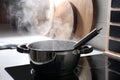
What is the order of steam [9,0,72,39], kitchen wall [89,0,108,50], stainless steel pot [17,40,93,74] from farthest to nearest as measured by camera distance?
steam [9,0,72,39] < kitchen wall [89,0,108,50] < stainless steel pot [17,40,93,74]

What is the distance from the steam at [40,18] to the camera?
143cm

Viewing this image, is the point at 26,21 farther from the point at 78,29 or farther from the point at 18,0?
the point at 78,29

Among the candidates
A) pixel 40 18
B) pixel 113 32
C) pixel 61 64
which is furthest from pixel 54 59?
pixel 40 18

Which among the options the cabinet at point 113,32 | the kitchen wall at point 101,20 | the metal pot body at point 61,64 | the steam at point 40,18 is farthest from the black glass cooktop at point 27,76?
the steam at point 40,18

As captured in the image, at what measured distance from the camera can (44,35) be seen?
150 centimetres

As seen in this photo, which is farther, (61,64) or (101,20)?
(101,20)

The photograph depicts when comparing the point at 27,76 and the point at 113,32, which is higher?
the point at 113,32

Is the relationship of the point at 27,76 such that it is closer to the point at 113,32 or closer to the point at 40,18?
the point at 113,32

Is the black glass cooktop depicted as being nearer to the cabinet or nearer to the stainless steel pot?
the stainless steel pot

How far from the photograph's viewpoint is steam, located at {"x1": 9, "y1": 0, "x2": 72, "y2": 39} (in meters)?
1.43

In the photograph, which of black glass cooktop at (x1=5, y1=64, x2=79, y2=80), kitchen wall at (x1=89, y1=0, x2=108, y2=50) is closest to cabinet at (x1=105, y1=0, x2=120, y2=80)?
kitchen wall at (x1=89, y1=0, x2=108, y2=50)

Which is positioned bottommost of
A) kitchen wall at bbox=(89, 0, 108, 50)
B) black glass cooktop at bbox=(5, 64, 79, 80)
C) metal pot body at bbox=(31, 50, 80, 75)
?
black glass cooktop at bbox=(5, 64, 79, 80)

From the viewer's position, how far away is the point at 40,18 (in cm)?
154

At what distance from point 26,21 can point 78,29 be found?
1.78ft
